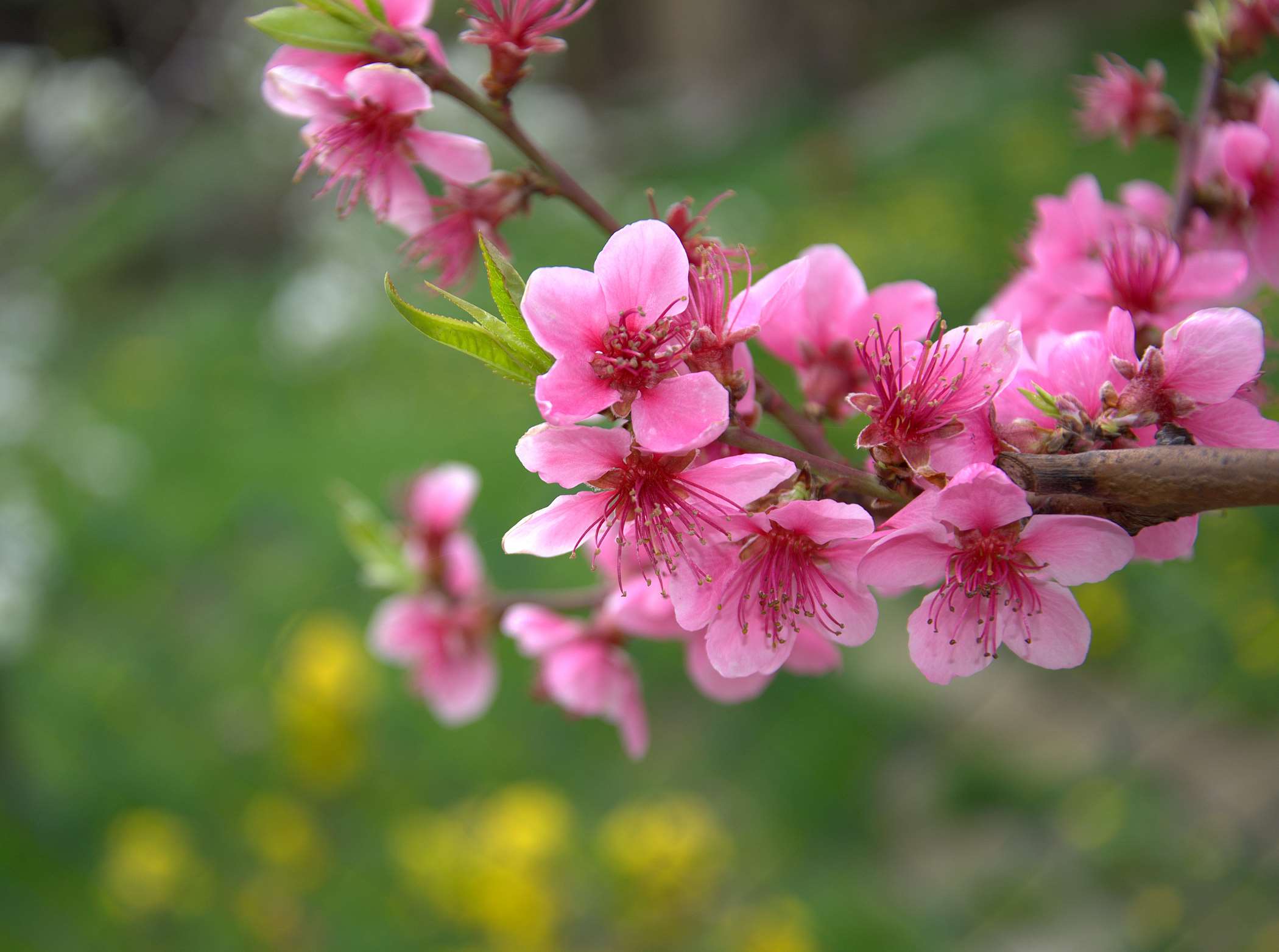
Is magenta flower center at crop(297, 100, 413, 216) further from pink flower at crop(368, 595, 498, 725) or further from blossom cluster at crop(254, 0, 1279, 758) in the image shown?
pink flower at crop(368, 595, 498, 725)

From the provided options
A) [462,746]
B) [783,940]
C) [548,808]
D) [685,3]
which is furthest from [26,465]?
[685,3]

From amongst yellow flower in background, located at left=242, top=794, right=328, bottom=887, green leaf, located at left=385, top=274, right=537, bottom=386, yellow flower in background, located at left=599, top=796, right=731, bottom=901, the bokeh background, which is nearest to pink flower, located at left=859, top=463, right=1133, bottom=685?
green leaf, located at left=385, top=274, right=537, bottom=386

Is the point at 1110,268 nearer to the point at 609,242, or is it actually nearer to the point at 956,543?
the point at 956,543

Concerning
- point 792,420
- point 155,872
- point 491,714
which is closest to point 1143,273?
point 792,420

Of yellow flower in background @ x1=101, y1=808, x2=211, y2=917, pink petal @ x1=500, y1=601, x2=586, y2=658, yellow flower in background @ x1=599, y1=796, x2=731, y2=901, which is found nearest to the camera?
pink petal @ x1=500, y1=601, x2=586, y2=658

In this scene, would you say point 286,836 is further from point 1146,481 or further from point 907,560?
point 1146,481
